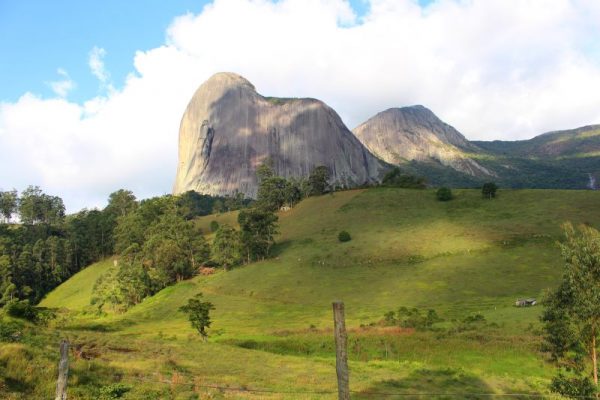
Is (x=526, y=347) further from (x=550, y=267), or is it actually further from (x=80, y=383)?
(x=550, y=267)

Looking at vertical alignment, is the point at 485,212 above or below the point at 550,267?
above

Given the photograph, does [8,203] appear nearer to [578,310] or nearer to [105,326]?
[105,326]

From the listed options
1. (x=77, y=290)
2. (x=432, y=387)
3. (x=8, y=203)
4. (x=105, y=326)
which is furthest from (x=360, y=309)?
(x=8, y=203)

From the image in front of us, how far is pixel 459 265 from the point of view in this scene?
232ft

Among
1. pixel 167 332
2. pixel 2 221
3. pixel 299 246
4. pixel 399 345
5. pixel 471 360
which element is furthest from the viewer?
pixel 2 221

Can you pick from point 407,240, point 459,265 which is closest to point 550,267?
point 459,265

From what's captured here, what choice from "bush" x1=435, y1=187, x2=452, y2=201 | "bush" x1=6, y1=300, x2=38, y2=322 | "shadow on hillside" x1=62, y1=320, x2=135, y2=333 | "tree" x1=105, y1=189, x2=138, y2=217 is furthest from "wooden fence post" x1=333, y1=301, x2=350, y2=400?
"tree" x1=105, y1=189, x2=138, y2=217

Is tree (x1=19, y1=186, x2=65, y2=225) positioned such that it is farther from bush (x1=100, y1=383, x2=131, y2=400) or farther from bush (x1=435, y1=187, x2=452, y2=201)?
bush (x1=100, y1=383, x2=131, y2=400)

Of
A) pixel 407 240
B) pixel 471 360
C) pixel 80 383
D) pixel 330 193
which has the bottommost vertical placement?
pixel 471 360

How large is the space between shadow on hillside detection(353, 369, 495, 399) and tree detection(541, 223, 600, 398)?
5.01 meters

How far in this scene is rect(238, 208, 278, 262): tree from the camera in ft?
303

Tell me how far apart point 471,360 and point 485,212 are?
6984 centimetres

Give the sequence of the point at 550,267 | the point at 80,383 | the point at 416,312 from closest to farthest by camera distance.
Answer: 1. the point at 80,383
2. the point at 416,312
3. the point at 550,267

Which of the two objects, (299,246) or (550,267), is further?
(299,246)
